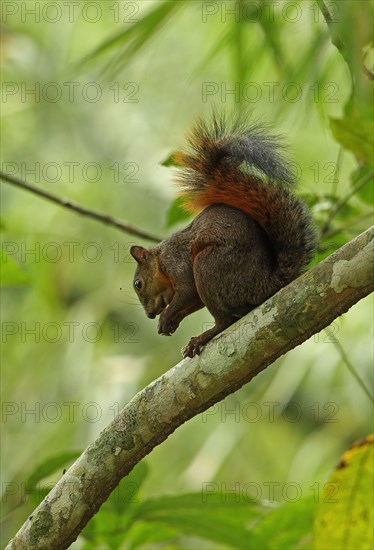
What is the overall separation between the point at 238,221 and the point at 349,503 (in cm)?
74

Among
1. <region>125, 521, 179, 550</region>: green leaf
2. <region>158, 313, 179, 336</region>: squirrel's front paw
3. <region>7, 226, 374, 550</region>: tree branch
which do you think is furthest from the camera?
<region>158, 313, 179, 336</region>: squirrel's front paw

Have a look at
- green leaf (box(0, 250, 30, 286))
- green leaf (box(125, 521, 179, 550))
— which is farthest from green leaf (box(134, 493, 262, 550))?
green leaf (box(0, 250, 30, 286))

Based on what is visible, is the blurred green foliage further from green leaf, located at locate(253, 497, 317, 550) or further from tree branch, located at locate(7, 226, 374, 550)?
tree branch, located at locate(7, 226, 374, 550)

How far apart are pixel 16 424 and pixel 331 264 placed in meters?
3.51

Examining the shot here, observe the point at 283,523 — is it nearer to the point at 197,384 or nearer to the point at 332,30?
the point at 197,384

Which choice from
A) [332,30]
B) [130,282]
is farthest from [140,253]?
[130,282]

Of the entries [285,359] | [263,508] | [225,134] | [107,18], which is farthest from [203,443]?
[107,18]

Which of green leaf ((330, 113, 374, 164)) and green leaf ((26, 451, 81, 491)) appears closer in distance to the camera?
green leaf ((26, 451, 81, 491))

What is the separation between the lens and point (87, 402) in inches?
155

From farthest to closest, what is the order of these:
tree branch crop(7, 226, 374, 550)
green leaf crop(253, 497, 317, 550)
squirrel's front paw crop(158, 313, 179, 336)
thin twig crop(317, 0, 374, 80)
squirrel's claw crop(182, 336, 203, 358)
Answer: squirrel's front paw crop(158, 313, 179, 336) < green leaf crop(253, 497, 317, 550) < squirrel's claw crop(182, 336, 203, 358) < tree branch crop(7, 226, 374, 550) < thin twig crop(317, 0, 374, 80)

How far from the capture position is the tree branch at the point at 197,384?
5.23 ft

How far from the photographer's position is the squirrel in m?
2.12

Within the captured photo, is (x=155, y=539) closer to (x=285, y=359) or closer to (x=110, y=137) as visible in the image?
(x=285, y=359)

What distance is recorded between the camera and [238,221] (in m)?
2.17
